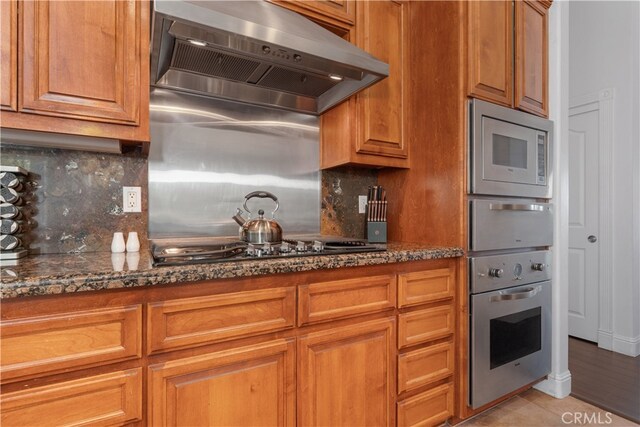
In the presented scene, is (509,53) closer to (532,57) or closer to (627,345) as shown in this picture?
(532,57)

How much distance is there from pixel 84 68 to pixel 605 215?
378 cm

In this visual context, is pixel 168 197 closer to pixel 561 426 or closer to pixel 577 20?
pixel 561 426

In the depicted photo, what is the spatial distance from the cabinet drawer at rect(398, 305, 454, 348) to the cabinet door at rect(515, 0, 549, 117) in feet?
4.23

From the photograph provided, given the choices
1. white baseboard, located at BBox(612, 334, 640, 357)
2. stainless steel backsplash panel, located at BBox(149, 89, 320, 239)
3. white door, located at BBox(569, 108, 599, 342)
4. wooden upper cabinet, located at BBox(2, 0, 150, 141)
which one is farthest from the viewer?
white door, located at BBox(569, 108, 599, 342)

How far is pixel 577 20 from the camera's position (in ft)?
10.5

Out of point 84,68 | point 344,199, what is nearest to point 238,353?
point 84,68

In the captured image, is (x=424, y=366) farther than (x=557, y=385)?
No

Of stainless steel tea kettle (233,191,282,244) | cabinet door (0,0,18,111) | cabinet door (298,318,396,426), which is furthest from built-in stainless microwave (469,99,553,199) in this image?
cabinet door (0,0,18,111)

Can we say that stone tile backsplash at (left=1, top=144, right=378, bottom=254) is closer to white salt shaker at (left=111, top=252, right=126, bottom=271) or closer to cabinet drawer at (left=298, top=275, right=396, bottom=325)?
white salt shaker at (left=111, top=252, right=126, bottom=271)

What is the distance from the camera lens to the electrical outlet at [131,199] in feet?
5.27

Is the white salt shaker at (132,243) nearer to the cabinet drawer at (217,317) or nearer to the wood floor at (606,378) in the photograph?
the cabinet drawer at (217,317)

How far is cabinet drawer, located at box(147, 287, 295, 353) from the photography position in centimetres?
104

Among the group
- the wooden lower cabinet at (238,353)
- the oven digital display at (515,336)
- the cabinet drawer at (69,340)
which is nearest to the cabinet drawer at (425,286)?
the wooden lower cabinet at (238,353)

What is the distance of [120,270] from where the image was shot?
1.01m
